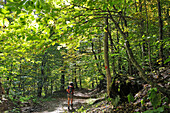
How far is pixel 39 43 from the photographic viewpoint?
350 centimetres

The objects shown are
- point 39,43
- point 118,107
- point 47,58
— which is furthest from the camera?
point 47,58

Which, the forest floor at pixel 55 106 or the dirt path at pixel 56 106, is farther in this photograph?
the dirt path at pixel 56 106

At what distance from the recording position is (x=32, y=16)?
295 centimetres

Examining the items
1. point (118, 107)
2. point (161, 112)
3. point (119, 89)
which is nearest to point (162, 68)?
point (119, 89)

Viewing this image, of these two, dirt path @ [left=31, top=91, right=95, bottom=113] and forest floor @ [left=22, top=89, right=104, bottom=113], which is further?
dirt path @ [left=31, top=91, right=95, bottom=113]

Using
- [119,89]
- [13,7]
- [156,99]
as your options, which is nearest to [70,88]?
[119,89]

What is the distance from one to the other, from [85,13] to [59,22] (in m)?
1.28

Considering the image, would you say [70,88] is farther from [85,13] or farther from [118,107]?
[85,13]

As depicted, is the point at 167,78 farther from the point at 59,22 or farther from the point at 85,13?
the point at 59,22

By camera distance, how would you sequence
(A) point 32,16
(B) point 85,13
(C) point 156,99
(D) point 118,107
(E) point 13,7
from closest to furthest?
(E) point 13,7 < (A) point 32,16 < (C) point 156,99 < (B) point 85,13 < (D) point 118,107

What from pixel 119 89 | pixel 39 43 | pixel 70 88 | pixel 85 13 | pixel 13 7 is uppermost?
pixel 85 13

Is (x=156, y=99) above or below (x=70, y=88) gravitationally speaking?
above

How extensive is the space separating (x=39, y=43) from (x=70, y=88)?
7.32 metres

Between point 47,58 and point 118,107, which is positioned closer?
point 118,107
